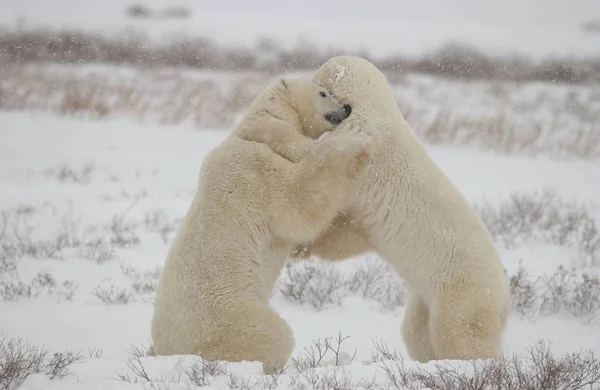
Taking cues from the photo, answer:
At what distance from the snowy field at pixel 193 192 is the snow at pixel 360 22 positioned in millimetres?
155

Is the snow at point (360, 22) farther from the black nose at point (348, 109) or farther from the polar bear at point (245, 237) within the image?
the polar bear at point (245, 237)

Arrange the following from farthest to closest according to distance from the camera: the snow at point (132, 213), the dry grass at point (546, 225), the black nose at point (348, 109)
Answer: the dry grass at point (546, 225)
the snow at point (132, 213)
the black nose at point (348, 109)

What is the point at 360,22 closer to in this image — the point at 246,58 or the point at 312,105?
the point at 246,58

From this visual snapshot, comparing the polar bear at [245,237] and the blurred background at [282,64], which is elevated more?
the polar bear at [245,237]

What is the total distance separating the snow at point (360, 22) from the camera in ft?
63.5

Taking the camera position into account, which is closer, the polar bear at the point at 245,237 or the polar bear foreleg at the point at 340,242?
the polar bear at the point at 245,237

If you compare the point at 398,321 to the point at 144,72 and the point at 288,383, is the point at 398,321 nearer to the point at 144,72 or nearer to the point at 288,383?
the point at 288,383

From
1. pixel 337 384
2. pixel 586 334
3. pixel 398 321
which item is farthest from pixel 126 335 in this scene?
pixel 586 334

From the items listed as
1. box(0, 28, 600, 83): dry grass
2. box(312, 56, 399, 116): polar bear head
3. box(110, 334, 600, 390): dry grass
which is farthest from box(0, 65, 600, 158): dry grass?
box(110, 334, 600, 390): dry grass

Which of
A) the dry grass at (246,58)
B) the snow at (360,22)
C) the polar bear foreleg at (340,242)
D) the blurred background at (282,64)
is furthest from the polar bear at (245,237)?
the snow at (360,22)

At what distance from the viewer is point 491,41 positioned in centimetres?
1978

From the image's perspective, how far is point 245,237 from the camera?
3623 mm

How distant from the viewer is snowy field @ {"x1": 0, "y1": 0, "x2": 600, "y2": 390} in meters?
3.28

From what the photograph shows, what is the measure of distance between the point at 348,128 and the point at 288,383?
60.9 inches
